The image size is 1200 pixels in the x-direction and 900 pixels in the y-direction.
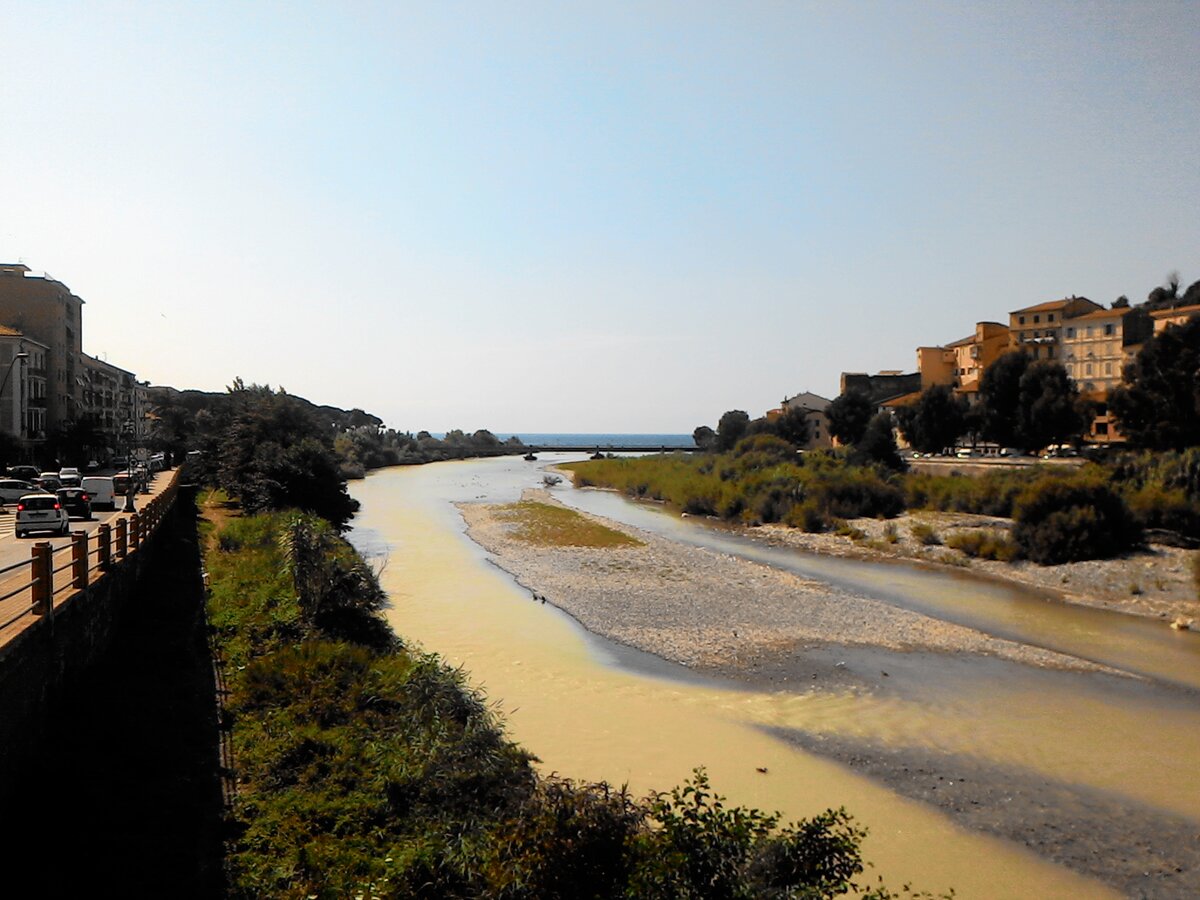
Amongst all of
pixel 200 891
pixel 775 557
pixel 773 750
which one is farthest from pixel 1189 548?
pixel 200 891

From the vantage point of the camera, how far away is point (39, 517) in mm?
28500

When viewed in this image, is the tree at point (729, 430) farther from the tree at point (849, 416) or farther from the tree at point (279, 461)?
the tree at point (279, 461)

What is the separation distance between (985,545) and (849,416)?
48335 mm

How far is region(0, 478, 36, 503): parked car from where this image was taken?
4041cm

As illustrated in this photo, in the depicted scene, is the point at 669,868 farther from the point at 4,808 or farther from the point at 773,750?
the point at 773,750

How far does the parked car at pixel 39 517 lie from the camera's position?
28.3 m

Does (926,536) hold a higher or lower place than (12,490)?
lower

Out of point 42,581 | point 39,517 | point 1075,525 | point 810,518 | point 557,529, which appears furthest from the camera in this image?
point 810,518

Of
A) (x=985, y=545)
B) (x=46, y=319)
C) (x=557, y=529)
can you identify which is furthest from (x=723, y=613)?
(x=46, y=319)

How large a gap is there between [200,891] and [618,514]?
58.9 metres

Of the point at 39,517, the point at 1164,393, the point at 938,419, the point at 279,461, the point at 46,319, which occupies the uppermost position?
the point at 46,319

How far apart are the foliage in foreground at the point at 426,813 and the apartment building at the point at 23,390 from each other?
2249 inches

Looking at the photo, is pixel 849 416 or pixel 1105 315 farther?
pixel 849 416

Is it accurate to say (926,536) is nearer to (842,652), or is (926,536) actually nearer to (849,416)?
(842,652)
